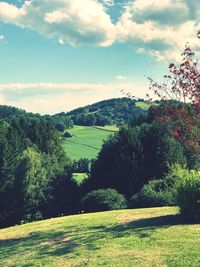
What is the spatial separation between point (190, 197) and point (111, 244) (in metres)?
4.65

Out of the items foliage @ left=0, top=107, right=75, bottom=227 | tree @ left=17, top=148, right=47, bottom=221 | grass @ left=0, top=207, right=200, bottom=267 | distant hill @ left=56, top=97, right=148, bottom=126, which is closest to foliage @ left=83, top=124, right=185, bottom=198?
foliage @ left=0, top=107, right=75, bottom=227

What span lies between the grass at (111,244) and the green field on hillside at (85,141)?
87.9m

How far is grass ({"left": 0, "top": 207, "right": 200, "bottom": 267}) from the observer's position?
1312cm

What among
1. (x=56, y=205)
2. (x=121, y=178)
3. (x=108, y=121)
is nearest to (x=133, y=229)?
(x=121, y=178)

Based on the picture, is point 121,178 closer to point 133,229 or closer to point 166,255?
point 133,229

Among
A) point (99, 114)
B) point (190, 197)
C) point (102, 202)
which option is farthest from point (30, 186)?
point (99, 114)

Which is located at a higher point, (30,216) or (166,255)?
(166,255)

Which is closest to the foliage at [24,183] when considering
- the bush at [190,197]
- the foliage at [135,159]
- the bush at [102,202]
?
the foliage at [135,159]

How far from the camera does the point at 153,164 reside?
55750mm

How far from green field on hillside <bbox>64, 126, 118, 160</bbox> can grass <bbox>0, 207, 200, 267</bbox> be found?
8794 cm

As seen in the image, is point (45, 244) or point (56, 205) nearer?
point (45, 244)

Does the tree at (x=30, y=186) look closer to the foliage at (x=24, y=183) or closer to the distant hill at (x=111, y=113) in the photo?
the foliage at (x=24, y=183)

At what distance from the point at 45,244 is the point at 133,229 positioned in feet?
12.5

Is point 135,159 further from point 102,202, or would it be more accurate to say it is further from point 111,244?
point 111,244
